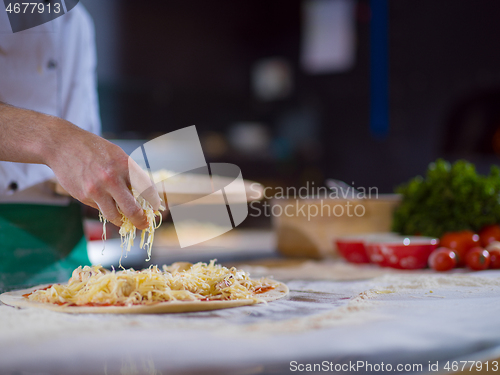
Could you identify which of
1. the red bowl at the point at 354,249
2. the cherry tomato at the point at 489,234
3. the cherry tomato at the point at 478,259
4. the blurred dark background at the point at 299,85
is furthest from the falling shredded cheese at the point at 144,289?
the blurred dark background at the point at 299,85

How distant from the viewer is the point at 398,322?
0.87 meters

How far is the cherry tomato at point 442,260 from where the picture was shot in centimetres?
160

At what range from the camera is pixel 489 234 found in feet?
5.92

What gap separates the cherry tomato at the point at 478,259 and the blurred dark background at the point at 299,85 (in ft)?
11.8

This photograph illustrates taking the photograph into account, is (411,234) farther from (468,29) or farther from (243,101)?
(243,101)

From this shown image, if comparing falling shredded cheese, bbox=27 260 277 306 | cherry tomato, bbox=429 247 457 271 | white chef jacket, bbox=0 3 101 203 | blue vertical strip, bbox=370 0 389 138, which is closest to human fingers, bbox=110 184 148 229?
falling shredded cheese, bbox=27 260 277 306

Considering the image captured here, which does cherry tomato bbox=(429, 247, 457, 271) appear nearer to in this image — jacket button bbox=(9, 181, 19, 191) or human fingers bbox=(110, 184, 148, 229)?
human fingers bbox=(110, 184, 148, 229)

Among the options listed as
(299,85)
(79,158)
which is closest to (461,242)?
(79,158)

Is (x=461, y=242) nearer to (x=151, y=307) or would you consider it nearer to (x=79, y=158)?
(x=151, y=307)

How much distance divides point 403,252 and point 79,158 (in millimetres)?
1188

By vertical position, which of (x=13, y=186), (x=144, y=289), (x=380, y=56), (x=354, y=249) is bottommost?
(x=354, y=249)

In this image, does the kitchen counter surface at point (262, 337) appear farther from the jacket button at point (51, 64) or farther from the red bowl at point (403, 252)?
the jacket button at point (51, 64)

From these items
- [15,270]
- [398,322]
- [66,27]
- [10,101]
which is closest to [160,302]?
[398,322]

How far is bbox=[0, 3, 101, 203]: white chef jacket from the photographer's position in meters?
1.61
